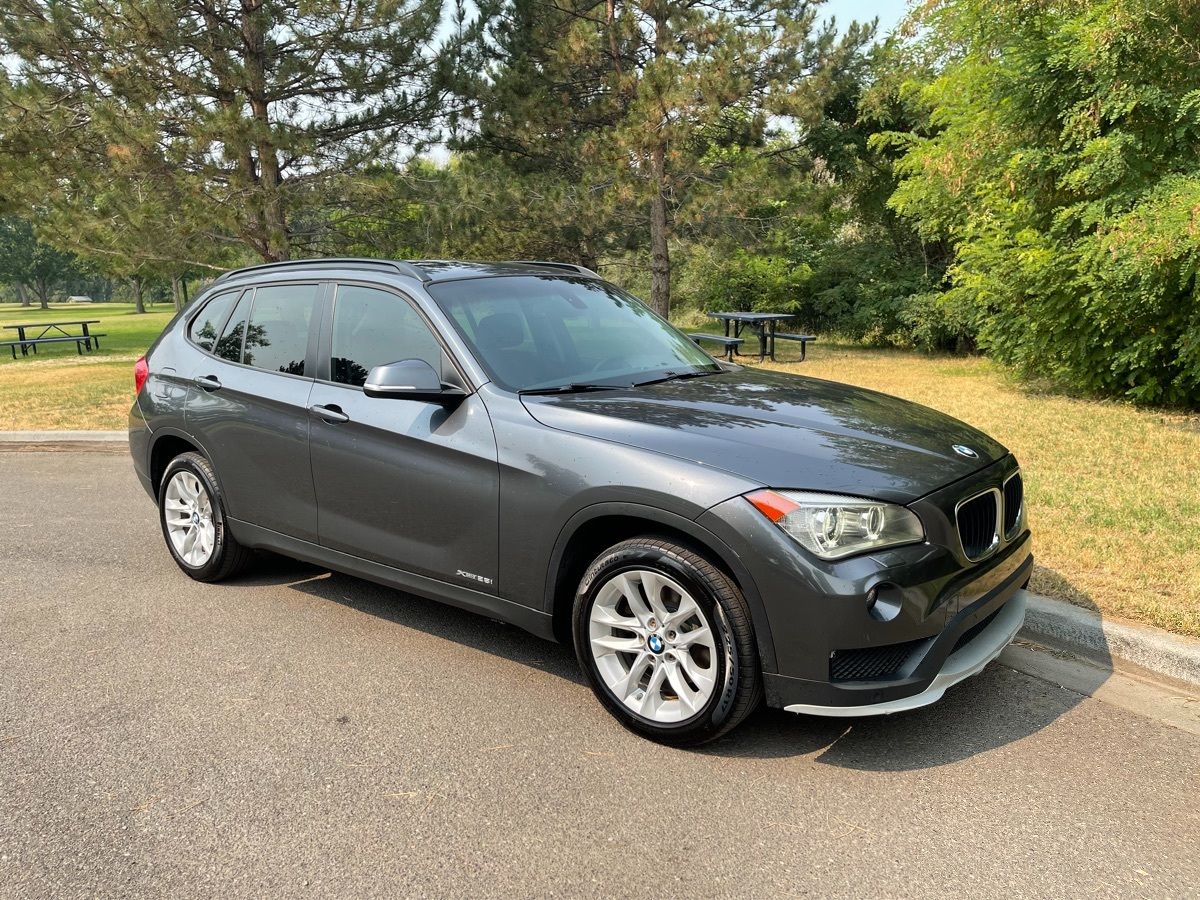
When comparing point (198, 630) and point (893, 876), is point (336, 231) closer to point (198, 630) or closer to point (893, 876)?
point (198, 630)

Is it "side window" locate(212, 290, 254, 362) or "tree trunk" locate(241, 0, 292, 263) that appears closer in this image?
"side window" locate(212, 290, 254, 362)

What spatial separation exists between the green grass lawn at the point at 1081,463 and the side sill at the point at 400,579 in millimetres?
2694

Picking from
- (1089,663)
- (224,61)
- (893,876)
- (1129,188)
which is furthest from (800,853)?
(224,61)

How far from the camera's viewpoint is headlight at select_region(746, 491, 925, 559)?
314 centimetres

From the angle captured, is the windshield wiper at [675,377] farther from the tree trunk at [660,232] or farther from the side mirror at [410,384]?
the tree trunk at [660,232]

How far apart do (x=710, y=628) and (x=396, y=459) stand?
5.28ft

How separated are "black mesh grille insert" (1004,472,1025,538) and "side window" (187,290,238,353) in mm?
4072

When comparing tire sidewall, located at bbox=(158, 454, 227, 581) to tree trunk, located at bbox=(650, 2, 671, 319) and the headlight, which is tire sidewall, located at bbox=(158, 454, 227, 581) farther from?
tree trunk, located at bbox=(650, 2, 671, 319)

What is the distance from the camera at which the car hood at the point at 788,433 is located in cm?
329

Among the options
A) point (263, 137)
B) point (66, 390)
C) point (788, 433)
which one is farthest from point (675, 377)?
point (263, 137)

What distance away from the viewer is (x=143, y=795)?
3170 millimetres

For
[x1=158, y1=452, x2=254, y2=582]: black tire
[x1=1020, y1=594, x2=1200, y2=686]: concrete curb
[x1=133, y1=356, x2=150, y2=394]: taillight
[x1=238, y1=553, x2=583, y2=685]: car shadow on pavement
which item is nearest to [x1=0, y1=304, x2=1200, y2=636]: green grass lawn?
[x1=1020, y1=594, x2=1200, y2=686]: concrete curb

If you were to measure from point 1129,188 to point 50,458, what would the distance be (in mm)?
11072

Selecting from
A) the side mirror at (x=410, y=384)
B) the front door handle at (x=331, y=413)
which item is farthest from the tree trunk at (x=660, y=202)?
the side mirror at (x=410, y=384)
